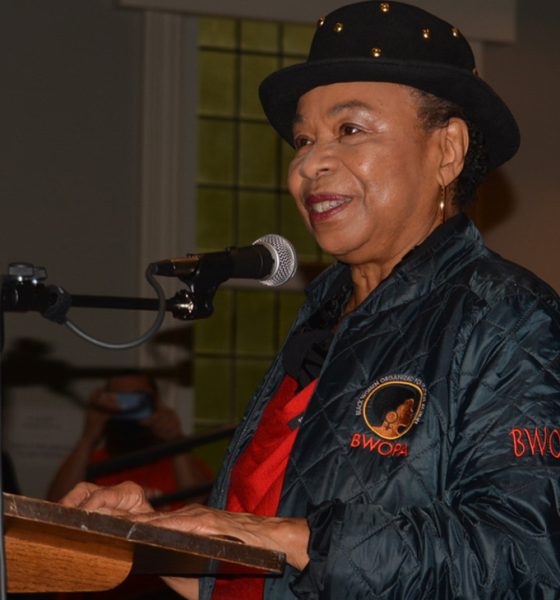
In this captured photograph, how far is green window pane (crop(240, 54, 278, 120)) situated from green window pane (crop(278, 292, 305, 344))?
1.00 metres

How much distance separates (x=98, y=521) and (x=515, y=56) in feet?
17.1

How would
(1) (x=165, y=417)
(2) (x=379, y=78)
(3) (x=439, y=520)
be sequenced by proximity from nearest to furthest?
(3) (x=439, y=520)
(2) (x=379, y=78)
(1) (x=165, y=417)

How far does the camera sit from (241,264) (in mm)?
2395

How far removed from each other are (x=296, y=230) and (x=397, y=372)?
532cm

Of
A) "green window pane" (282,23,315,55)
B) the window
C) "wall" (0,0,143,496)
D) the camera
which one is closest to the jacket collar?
the camera

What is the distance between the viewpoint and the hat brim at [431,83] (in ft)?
8.66

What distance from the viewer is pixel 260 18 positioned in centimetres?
646

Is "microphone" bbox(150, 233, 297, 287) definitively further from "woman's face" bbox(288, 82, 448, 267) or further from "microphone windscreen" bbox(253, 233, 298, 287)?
"woman's face" bbox(288, 82, 448, 267)

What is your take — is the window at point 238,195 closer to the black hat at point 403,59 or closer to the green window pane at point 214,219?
the green window pane at point 214,219

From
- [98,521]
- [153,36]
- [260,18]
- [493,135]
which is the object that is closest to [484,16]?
[260,18]

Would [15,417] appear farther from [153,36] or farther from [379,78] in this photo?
[379,78]

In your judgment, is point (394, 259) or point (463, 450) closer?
point (463, 450)

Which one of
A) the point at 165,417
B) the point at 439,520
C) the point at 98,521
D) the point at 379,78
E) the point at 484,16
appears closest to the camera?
the point at 98,521

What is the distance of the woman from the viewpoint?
214 cm
